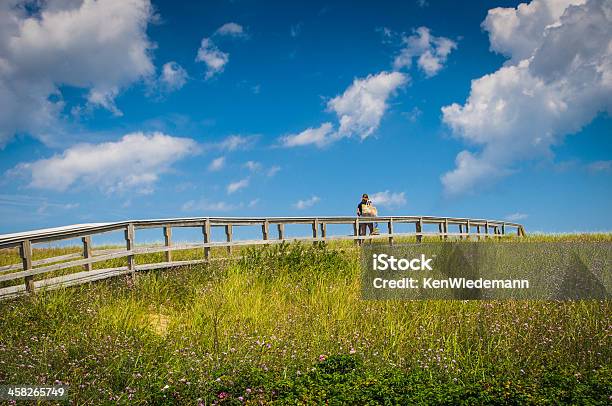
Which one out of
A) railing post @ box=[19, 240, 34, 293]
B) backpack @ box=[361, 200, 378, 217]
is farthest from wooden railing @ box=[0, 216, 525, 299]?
backpack @ box=[361, 200, 378, 217]

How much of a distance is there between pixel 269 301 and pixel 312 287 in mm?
1088

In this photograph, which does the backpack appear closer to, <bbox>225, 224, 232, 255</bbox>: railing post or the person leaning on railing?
the person leaning on railing

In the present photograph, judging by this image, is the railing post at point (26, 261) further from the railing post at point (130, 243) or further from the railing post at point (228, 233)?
the railing post at point (228, 233)

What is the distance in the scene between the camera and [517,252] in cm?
1322

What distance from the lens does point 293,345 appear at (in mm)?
6750

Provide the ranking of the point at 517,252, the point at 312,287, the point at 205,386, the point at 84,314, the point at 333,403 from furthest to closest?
the point at 517,252 → the point at 312,287 → the point at 84,314 → the point at 205,386 → the point at 333,403

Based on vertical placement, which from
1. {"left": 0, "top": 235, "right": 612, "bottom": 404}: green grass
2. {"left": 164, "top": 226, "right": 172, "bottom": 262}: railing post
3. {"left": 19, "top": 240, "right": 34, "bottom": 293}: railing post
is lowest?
{"left": 0, "top": 235, "right": 612, "bottom": 404}: green grass

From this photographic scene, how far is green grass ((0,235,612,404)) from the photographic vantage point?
490 cm

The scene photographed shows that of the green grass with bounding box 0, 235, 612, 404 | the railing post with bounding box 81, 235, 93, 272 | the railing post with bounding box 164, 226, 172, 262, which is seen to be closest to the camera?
the green grass with bounding box 0, 235, 612, 404

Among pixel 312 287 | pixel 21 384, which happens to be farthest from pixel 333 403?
pixel 312 287

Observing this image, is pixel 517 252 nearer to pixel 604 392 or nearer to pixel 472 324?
pixel 472 324

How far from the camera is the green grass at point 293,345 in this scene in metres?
4.90

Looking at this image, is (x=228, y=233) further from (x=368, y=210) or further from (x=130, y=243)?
(x=368, y=210)

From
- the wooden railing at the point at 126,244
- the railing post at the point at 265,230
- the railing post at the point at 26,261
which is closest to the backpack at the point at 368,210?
the wooden railing at the point at 126,244
